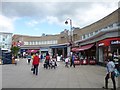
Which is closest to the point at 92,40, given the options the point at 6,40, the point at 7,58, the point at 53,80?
the point at 7,58

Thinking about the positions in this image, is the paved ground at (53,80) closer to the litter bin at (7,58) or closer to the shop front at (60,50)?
the litter bin at (7,58)

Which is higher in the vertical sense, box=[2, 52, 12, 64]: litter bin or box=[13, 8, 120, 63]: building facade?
box=[13, 8, 120, 63]: building facade

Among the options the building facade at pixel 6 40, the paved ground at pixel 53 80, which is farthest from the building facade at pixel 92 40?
the paved ground at pixel 53 80

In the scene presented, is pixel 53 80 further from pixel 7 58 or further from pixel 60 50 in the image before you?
pixel 60 50

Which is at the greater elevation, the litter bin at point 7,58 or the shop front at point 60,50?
the shop front at point 60,50

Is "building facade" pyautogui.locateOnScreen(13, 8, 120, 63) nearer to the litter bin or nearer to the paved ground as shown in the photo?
the paved ground

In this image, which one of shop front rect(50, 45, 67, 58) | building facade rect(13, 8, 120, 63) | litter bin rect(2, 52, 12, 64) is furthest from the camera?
shop front rect(50, 45, 67, 58)

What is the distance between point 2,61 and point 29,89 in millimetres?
27717

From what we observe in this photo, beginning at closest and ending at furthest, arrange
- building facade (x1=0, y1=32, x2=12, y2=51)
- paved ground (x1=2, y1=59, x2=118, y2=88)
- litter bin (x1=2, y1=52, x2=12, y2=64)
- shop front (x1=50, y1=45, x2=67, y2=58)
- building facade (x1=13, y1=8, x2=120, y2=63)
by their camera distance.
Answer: paved ground (x1=2, y1=59, x2=118, y2=88)
building facade (x1=13, y1=8, x2=120, y2=63)
litter bin (x1=2, y1=52, x2=12, y2=64)
shop front (x1=50, y1=45, x2=67, y2=58)
building facade (x1=0, y1=32, x2=12, y2=51)

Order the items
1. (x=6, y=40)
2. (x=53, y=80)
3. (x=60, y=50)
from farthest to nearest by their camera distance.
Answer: (x=6, y=40)
(x=60, y=50)
(x=53, y=80)

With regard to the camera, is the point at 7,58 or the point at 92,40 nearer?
the point at 92,40

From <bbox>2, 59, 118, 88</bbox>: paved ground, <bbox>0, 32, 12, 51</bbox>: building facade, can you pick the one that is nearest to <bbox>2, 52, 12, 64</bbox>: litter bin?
<bbox>2, 59, 118, 88</bbox>: paved ground

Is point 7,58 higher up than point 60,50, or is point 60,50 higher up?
point 60,50

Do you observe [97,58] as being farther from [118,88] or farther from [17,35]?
[17,35]
